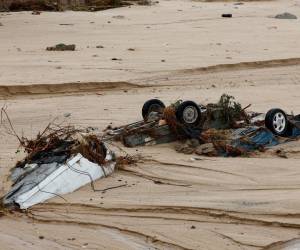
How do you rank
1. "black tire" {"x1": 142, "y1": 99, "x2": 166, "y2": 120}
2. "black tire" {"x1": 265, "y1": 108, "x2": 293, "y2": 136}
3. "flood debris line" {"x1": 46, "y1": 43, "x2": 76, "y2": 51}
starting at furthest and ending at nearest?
"flood debris line" {"x1": 46, "y1": 43, "x2": 76, "y2": 51}, "black tire" {"x1": 142, "y1": 99, "x2": 166, "y2": 120}, "black tire" {"x1": 265, "y1": 108, "x2": 293, "y2": 136}

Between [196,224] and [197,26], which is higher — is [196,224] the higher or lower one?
the lower one

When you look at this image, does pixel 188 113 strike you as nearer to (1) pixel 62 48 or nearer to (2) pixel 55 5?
(1) pixel 62 48

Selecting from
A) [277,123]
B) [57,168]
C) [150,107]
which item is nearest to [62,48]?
[150,107]

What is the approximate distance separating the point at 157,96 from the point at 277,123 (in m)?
3.90

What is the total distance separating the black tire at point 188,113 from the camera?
8.34 meters

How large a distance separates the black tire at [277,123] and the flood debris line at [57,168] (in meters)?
2.01

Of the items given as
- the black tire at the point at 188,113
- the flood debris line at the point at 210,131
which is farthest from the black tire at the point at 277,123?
the black tire at the point at 188,113

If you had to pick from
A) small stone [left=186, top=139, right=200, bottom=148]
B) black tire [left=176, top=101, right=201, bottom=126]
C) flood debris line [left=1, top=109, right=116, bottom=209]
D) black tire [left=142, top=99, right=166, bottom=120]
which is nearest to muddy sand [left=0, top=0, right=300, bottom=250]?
flood debris line [left=1, top=109, right=116, bottom=209]

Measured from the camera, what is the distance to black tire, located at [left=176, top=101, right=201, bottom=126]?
8.34 m

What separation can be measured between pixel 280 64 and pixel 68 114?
20.7ft

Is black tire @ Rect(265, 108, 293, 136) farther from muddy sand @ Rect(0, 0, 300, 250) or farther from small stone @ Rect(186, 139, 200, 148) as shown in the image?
small stone @ Rect(186, 139, 200, 148)

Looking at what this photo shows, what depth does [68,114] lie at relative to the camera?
421 inches

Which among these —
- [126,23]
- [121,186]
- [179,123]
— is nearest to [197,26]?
[126,23]

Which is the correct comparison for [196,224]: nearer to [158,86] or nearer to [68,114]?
[68,114]
